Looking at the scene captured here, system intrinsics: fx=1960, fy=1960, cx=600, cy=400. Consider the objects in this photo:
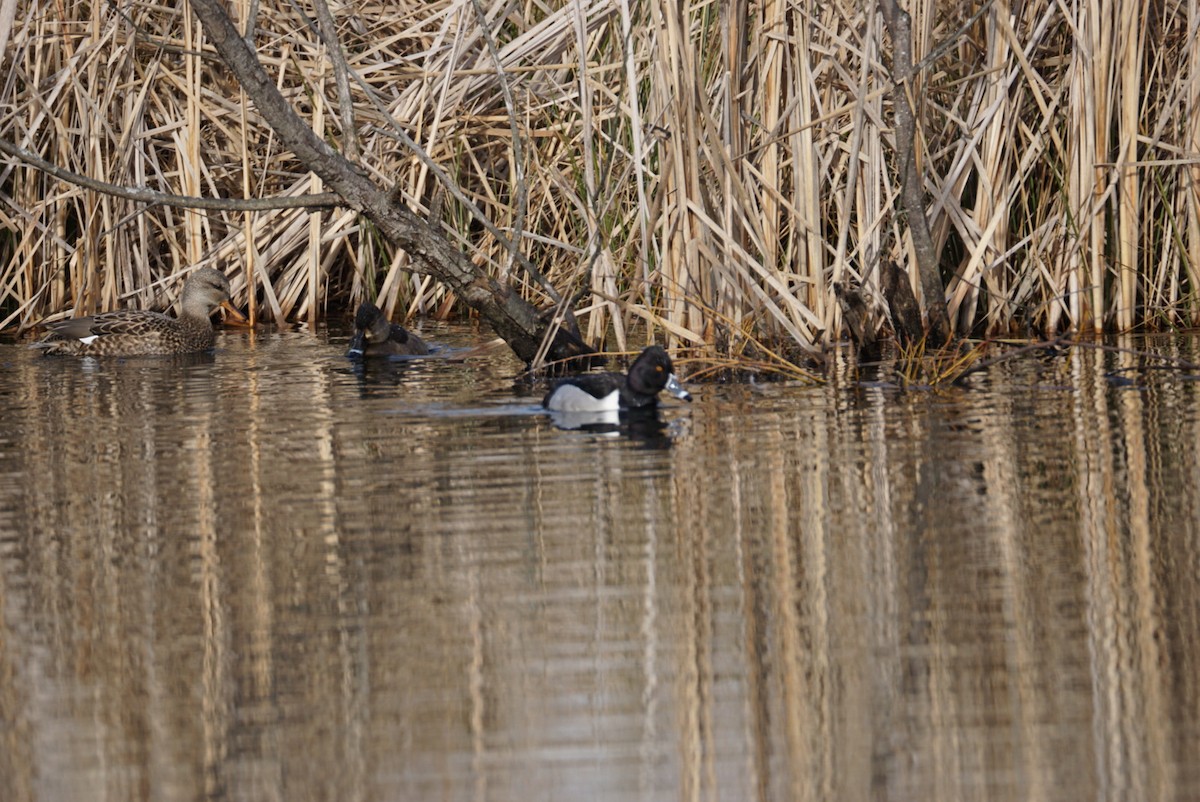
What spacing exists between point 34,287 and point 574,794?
1148cm

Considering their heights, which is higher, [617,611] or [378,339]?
[378,339]

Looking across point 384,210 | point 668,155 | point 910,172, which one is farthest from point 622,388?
point 910,172

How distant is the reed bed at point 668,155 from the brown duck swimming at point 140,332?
2.58 feet

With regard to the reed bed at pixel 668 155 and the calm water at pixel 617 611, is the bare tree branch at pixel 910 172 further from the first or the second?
the calm water at pixel 617 611

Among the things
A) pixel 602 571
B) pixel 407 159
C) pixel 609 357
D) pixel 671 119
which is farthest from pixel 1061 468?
pixel 407 159

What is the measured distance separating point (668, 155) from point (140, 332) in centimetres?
485

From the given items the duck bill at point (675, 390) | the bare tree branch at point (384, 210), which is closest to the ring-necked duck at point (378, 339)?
the bare tree branch at point (384, 210)

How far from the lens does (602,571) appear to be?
5305 mm

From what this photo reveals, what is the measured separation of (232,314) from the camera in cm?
1483

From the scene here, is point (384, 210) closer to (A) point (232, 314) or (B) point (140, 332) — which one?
(B) point (140, 332)

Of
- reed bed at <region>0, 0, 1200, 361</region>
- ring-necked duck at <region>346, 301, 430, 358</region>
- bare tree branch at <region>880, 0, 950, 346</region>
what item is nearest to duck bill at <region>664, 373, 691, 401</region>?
reed bed at <region>0, 0, 1200, 361</region>

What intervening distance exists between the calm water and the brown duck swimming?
454 cm

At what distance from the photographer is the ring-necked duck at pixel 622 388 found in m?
8.79

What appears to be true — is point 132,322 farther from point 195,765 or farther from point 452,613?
point 195,765
